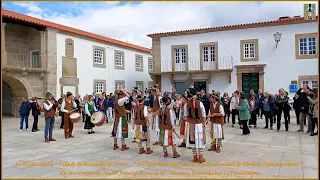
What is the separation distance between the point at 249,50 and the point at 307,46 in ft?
11.8

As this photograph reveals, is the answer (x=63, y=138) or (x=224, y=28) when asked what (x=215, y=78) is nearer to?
(x=224, y=28)

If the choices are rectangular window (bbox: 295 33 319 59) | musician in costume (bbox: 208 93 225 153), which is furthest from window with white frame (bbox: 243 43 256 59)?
musician in costume (bbox: 208 93 225 153)

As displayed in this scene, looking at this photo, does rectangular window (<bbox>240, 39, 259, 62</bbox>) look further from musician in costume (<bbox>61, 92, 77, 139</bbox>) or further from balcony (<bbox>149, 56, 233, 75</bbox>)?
musician in costume (<bbox>61, 92, 77, 139</bbox>)

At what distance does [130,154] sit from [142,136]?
1.78 feet

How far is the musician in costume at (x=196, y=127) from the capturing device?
546 cm

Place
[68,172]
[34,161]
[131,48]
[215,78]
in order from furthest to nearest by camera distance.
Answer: [131,48]
[215,78]
[34,161]
[68,172]

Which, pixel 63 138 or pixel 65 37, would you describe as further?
pixel 65 37

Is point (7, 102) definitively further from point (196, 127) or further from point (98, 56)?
point (196, 127)

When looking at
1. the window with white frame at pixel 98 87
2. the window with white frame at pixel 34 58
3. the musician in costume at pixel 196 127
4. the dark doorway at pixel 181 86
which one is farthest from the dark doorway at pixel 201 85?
the musician in costume at pixel 196 127

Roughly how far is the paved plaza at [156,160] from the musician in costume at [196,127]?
305 mm

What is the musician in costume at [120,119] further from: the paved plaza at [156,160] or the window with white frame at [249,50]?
the window with white frame at [249,50]

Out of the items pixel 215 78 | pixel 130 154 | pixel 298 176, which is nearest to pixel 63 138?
pixel 130 154

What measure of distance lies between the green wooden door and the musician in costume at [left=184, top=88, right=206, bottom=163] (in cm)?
1340

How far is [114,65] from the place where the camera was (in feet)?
73.6
